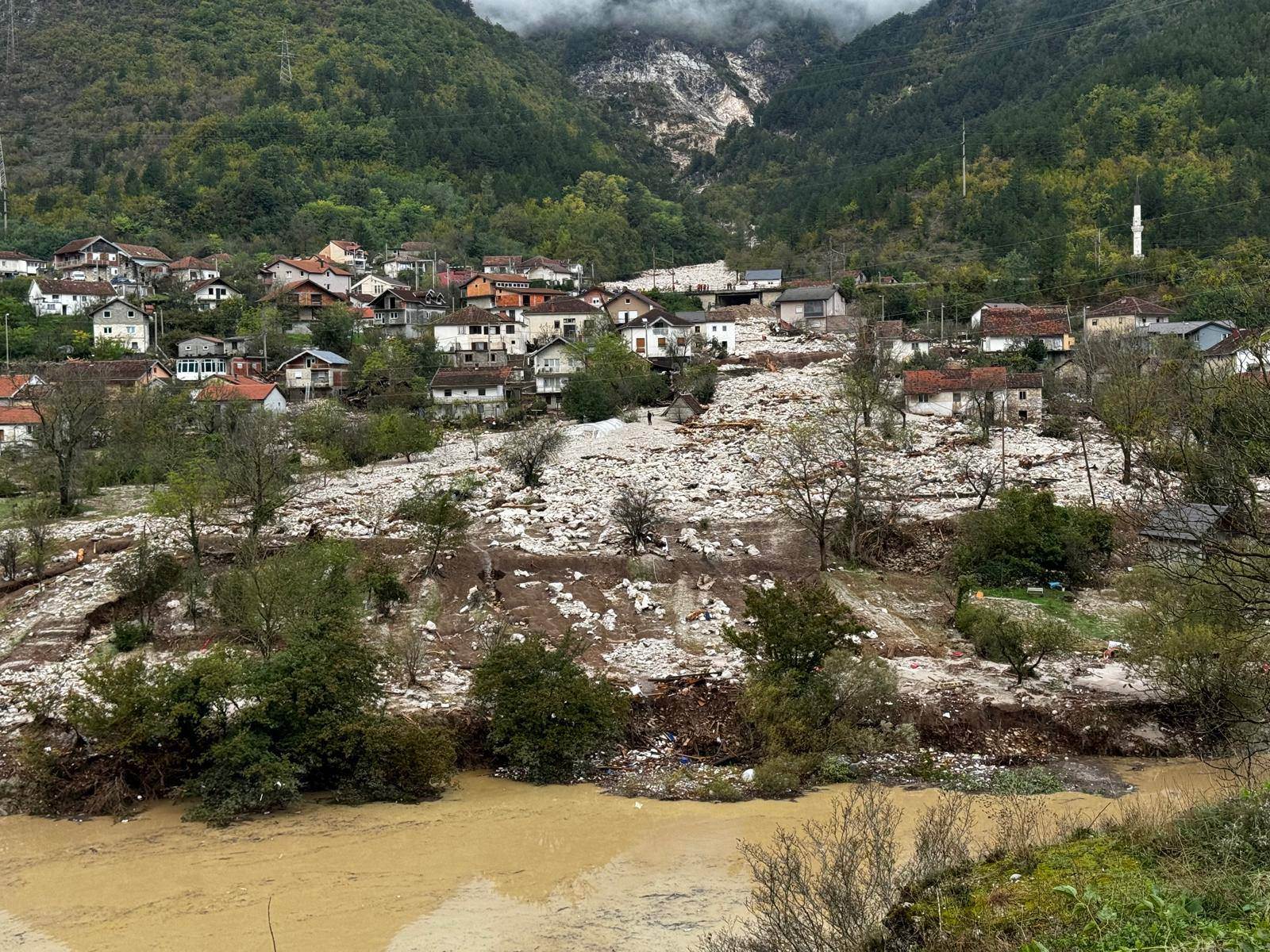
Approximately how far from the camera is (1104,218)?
198 feet

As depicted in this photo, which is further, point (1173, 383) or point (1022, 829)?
point (1173, 383)

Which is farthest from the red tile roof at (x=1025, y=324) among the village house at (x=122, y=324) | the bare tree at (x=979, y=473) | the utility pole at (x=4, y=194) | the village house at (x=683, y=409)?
the utility pole at (x=4, y=194)

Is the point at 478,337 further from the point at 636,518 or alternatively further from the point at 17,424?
the point at 636,518

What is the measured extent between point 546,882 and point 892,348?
35.2m

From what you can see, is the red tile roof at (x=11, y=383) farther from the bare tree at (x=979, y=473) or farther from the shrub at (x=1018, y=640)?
the shrub at (x=1018, y=640)

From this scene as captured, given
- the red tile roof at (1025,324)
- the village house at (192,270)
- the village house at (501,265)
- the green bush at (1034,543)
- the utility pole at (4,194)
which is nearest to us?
the green bush at (1034,543)

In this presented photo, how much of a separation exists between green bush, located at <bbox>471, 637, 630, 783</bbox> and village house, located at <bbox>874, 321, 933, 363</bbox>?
27.9m

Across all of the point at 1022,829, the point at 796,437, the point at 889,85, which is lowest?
the point at 1022,829

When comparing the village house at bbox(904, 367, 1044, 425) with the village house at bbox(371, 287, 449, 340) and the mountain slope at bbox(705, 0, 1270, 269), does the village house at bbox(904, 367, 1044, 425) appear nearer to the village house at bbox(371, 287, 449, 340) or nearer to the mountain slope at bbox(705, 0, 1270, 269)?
the mountain slope at bbox(705, 0, 1270, 269)

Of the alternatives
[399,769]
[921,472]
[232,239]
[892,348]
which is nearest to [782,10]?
[232,239]

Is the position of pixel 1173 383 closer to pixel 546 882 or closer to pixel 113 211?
pixel 546 882

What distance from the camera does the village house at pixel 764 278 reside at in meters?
61.9

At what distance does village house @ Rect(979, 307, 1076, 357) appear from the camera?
43.8 metres

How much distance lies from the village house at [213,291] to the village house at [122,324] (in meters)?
4.80
